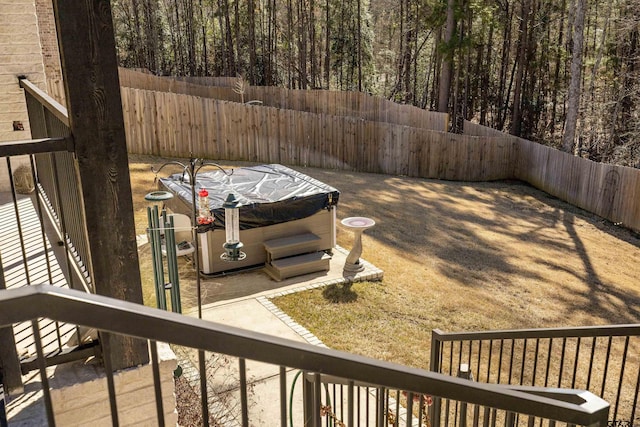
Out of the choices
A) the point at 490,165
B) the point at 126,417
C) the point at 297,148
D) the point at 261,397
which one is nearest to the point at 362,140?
the point at 297,148

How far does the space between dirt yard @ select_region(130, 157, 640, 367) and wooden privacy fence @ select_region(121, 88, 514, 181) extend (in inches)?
29.3

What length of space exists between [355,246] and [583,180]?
922cm

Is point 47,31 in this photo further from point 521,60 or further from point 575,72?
point 521,60

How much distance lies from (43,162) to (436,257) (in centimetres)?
815

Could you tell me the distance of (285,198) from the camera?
1002cm

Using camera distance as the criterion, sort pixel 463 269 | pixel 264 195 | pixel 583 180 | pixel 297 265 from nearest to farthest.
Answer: pixel 297 265 < pixel 264 195 < pixel 463 269 < pixel 583 180

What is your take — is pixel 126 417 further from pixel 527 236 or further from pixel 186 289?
pixel 527 236

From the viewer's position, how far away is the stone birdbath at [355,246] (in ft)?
32.1

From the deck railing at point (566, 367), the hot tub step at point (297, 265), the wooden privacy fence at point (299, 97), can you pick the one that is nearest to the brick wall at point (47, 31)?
the hot tub step at point (297, 265)

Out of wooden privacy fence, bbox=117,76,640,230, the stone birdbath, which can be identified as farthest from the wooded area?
the stone birdbath

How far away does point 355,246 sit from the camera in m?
9.84

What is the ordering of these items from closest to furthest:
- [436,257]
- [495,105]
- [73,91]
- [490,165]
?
1. [73,91]
2. [436,257]
3. [490,165]
4. [495,105]

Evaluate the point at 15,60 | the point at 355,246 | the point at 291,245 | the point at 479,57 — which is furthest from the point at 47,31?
the point at 479,57

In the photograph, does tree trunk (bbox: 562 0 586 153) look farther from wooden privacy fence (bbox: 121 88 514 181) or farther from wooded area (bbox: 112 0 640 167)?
wooden privacy fence (bbox: 121 88 514 181)
